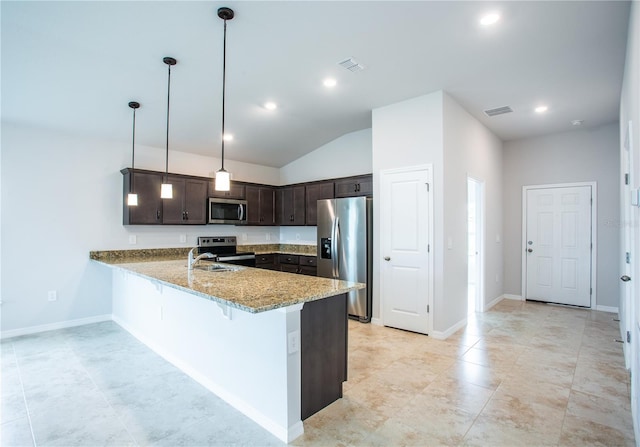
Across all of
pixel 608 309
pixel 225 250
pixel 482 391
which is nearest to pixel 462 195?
pixel 482 391

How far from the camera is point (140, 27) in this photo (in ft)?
8.43

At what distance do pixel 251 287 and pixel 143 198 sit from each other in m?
3.15

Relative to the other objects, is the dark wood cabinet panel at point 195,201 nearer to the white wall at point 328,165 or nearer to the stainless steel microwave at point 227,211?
the stainless steel microwave at point 227,211

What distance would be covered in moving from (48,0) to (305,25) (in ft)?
5.80

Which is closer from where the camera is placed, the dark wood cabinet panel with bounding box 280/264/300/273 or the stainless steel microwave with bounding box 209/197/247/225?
the stainless steel microwave with bounding box 209/197/247/225

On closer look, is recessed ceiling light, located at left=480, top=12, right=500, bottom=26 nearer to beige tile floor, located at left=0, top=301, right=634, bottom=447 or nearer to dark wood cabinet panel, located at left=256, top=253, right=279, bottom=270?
beige tile floor, located at left=0, top=301, right=634, bottom=447

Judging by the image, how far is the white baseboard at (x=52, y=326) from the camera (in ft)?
13.1

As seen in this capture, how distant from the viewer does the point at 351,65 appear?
3238 mm

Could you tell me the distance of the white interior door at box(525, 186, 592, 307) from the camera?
5.27m

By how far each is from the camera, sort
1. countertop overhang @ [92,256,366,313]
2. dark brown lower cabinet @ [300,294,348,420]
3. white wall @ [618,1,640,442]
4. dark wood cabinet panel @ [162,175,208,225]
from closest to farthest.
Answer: countertop overhang @ [92,256,366,313] → white wall @ [618,1,640,442] → dark brown lower cabinet @ [300,294,348,420] → dark wood cabinet panel @ [162,175,208,225]

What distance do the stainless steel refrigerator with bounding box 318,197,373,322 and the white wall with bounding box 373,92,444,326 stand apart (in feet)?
0.35

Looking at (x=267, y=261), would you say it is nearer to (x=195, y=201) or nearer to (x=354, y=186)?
(x=195, y=201)

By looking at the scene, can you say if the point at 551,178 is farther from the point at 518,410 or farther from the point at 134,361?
the point at 134,361

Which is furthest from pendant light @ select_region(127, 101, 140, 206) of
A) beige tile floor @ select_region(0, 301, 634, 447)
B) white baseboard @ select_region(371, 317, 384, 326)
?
white baseboard @ select_region(371, 317, 384, 326)
